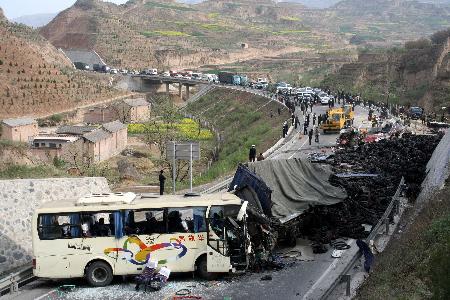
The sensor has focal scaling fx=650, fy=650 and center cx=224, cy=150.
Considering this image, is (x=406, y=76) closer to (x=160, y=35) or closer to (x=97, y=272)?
(x=97, y=272)

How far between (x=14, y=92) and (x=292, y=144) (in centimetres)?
4250

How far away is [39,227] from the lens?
1455 centimetres

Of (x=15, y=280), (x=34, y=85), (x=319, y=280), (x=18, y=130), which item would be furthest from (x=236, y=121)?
(x=15, y=280)

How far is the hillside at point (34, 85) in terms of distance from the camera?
71.0m

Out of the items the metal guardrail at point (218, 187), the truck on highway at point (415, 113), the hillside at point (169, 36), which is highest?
the hillside at point (169, 36)

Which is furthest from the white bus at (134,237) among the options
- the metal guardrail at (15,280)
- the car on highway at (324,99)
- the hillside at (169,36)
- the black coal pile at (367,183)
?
the hillside at (169,36)

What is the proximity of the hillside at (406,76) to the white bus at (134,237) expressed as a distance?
5033 centimetres

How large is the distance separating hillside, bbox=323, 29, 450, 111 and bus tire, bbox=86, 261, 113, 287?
51584 mm

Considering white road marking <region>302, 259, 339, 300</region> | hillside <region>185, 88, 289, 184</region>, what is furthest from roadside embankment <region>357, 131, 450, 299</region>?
hillside <region>185, 88, 289, 184</region>

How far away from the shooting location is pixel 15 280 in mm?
14398

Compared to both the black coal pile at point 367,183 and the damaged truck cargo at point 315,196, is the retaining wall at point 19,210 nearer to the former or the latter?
the damaged truck cargo at point 315,196

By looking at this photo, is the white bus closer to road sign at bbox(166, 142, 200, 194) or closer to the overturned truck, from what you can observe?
the overturned truck

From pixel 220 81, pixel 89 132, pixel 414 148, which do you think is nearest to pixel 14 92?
pixel 89 132

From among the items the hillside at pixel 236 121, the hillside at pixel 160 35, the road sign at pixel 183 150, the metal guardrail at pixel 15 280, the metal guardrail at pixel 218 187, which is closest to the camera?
the metal guardrail at pixel 15 280
